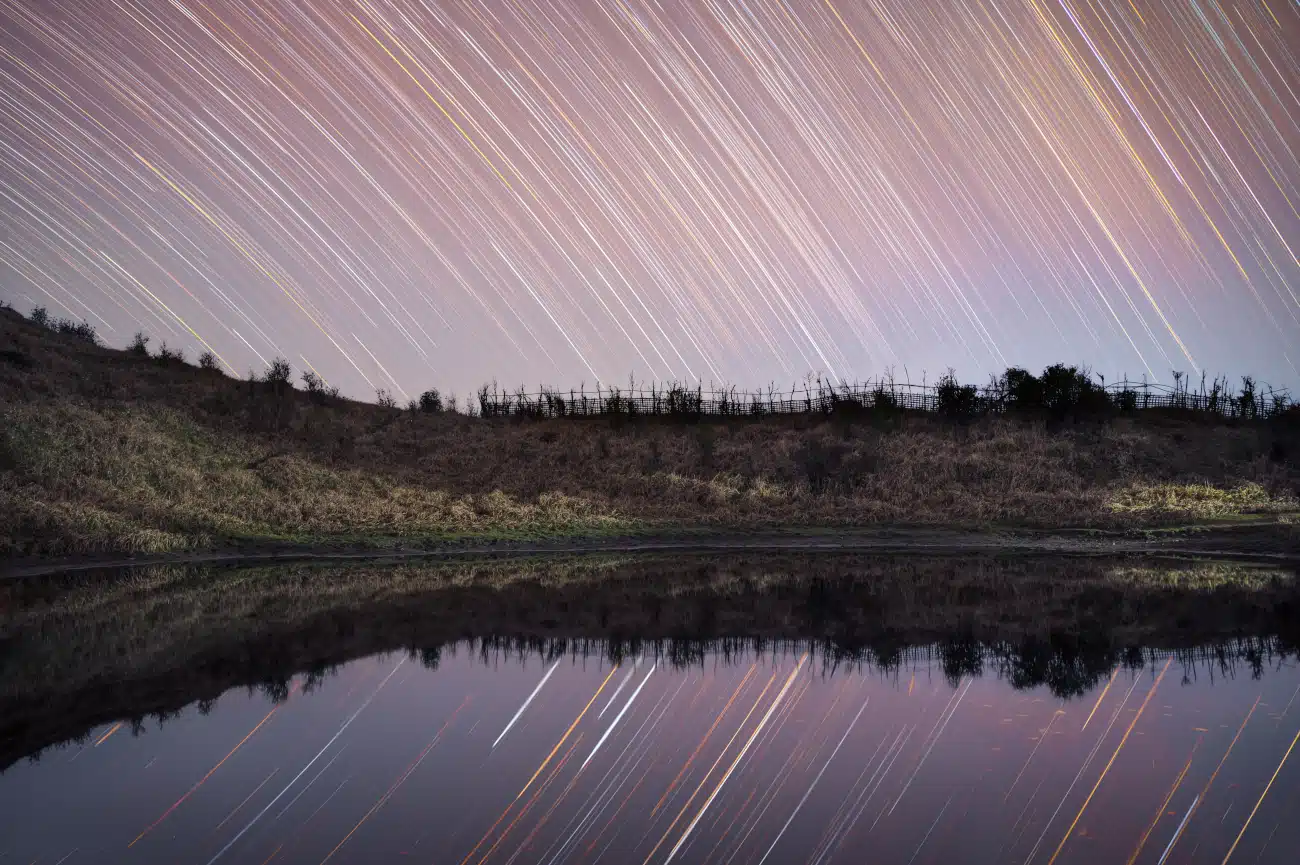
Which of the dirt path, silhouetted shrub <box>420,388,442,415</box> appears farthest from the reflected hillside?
silhouetted shrub <box>420,388,442,415</box>

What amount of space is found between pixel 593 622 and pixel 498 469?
1245 inches

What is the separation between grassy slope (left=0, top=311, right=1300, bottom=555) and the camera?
30.9 m

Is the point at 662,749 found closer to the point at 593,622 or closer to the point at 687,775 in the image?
the point at 687,775

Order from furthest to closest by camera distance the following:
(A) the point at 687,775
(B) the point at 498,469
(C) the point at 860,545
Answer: (B) the point at 498,469
(C) the point at 860,545
(A) the point at 687,775

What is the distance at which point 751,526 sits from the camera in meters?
36.1

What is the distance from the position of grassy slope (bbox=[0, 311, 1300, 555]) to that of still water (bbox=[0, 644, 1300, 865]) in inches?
779

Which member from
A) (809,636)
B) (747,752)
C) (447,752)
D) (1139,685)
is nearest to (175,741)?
(447,752)

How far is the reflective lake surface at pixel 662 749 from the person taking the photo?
226 inches

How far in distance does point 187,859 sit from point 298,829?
2.31 ft

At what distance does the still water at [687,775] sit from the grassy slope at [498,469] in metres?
19.8

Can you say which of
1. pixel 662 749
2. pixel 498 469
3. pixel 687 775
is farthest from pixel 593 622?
pixel 498 469

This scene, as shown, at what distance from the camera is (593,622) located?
15.1 meters

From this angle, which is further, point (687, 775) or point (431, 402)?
point (431, 402)

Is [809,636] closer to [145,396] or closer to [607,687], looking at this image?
[607,687]
